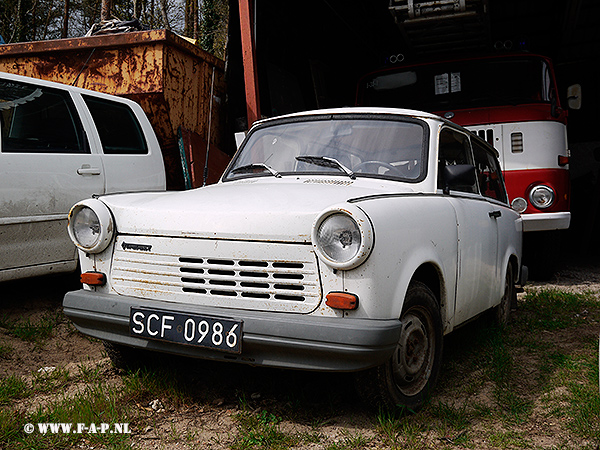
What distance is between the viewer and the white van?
385 cm

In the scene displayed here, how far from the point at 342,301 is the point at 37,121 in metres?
2.95

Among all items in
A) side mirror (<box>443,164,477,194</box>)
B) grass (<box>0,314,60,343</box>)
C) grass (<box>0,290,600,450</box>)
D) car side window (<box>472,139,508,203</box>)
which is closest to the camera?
grass (<box>0,290,600,450</box>)

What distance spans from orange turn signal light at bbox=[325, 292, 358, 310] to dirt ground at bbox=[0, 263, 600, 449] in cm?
62

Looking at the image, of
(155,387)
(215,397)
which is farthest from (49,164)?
(215,397)

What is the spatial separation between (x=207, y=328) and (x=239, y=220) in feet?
1.60

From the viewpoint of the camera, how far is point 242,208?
258 centimetres

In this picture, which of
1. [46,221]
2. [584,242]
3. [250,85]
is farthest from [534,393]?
[584,242]

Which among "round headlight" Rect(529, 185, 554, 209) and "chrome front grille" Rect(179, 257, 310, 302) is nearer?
"chrome front grille" Rect(179, 257, 310, 302)

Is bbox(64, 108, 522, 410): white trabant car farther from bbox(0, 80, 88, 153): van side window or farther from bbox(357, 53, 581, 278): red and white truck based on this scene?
bbox(357, 53, 581, 278): red and white truck

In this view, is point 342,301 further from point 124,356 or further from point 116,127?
point 116,127

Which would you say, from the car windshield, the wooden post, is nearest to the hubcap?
the car windshield

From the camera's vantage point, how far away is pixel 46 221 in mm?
4043

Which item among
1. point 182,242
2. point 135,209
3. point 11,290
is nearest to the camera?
point 182,242

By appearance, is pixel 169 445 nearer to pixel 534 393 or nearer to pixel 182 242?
pixel 182 242
